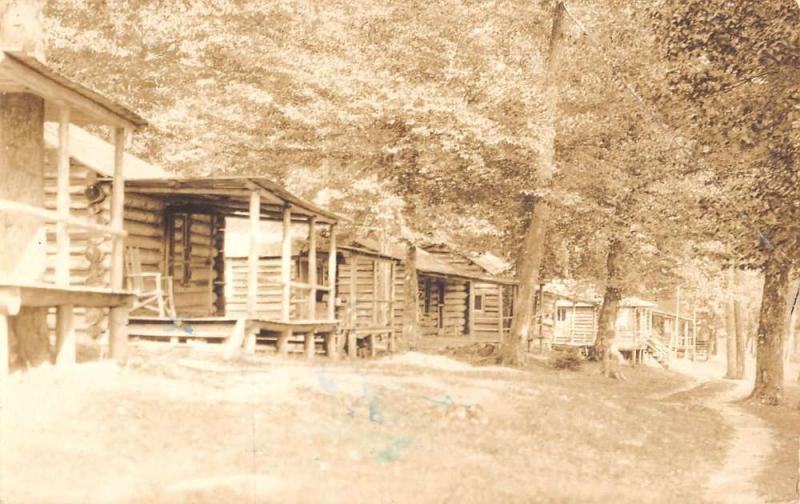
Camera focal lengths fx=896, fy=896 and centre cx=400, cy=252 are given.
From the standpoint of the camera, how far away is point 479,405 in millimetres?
14391

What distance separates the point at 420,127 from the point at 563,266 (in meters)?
12.6

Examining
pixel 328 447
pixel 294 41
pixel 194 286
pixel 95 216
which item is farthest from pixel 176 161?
pixel 328 447

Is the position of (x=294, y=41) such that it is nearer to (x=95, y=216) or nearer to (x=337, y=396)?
(x=95, y=216)

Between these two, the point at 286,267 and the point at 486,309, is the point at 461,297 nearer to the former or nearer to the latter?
the point at 486,309

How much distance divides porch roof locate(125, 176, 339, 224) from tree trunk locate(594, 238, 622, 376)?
13830mm

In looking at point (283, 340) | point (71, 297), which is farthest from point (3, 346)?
point (283, 340)

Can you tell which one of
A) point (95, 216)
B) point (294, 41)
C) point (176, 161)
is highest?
point (294, 41)

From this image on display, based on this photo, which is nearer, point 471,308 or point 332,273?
point 332,273

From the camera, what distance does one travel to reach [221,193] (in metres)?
20.4

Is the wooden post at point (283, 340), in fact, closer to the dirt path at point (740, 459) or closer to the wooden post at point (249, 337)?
the wooden post at point (249, 337)

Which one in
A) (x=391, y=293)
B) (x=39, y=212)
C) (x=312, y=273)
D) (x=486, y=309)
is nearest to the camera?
(x=39, y=212)

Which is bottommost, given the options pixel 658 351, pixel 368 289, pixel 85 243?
pixel 658 351

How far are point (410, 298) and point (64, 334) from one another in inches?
796

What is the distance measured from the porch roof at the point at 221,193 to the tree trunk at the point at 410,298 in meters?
7.14
